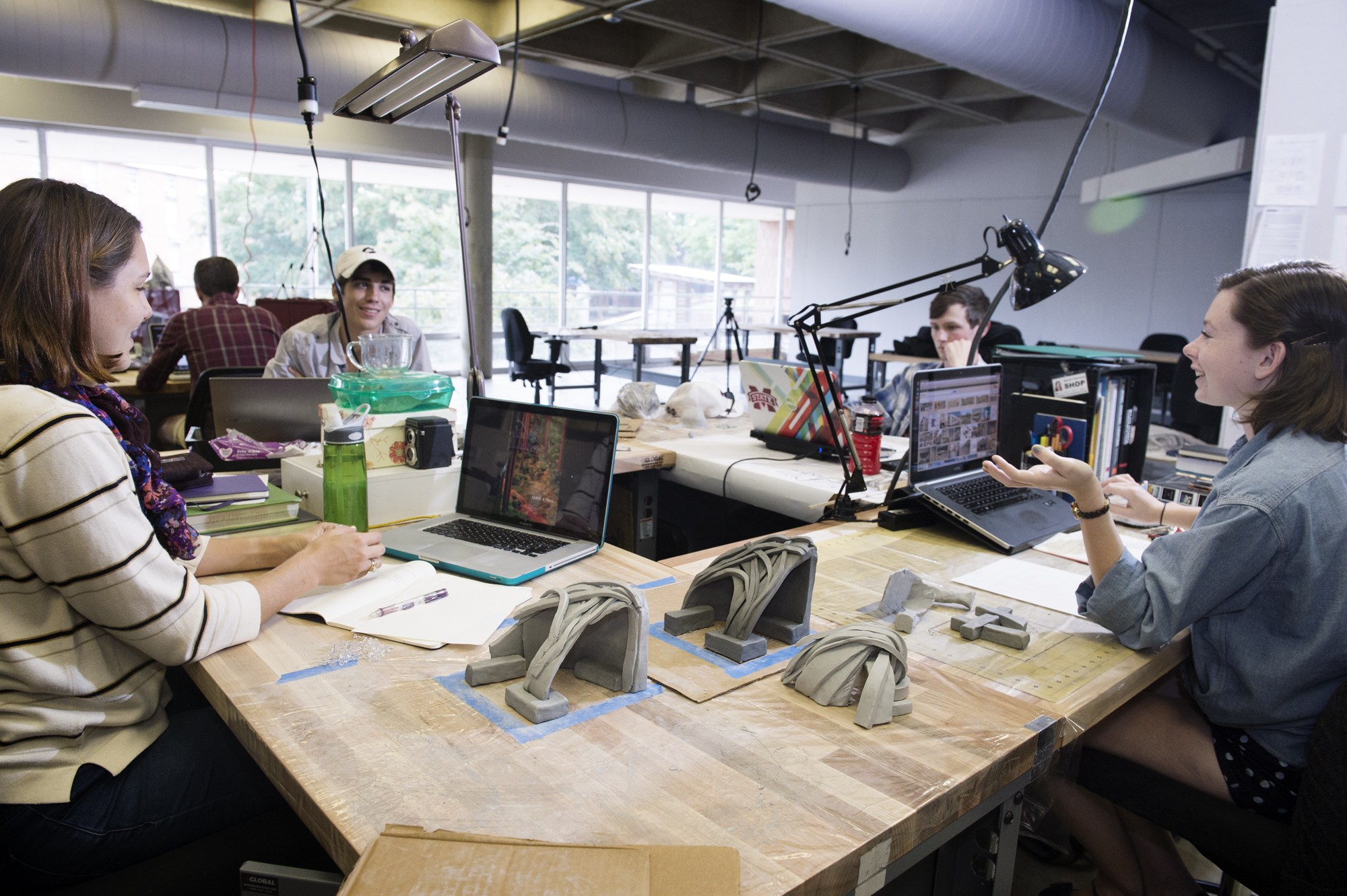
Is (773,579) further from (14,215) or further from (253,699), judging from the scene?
(14,215)

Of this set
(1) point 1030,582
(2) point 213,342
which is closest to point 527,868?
(1) point 1030,582

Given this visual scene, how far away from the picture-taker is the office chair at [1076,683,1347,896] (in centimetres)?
108

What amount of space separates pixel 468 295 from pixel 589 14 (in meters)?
4.07

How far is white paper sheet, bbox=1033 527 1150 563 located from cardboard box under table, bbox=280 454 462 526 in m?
1.29

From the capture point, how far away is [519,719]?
101 cm

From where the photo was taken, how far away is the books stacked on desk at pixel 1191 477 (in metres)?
2.06

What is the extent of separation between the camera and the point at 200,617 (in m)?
1.12

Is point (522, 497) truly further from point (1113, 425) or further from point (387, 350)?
point (1113, 425)

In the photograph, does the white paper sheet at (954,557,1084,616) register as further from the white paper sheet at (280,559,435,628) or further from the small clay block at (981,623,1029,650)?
the white paper sheet at (280,559,435,628)

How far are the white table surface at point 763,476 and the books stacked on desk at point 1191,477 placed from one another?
685 millimetres

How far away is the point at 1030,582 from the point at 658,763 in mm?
993

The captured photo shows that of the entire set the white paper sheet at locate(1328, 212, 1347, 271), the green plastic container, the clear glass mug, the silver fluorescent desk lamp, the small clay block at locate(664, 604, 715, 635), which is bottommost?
the small clay block at locate(664, 604, 715, 635)

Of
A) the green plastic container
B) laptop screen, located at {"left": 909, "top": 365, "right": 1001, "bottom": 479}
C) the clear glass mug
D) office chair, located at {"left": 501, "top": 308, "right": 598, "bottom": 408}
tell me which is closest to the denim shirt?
laptop screen, located at {"left": 909, "top": 365, "right": 1001, "bottom": 479}

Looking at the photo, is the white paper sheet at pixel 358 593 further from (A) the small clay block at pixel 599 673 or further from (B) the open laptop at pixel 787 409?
(B) the open laptop at pixel 787 409
